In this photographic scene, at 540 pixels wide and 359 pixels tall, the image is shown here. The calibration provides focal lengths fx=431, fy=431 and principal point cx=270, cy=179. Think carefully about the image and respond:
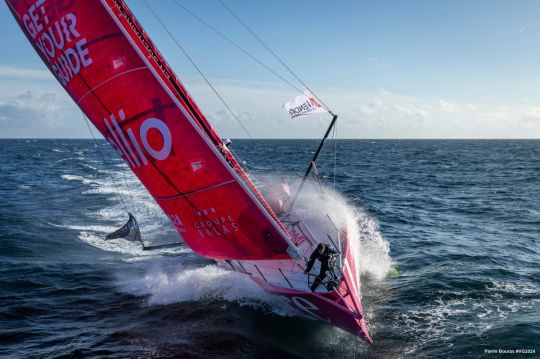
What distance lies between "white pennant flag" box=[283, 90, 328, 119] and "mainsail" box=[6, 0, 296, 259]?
291cm

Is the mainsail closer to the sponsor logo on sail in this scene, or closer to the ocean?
the sponsor logo on sail

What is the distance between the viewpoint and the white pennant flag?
505 inches

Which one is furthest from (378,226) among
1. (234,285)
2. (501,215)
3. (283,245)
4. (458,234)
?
(283,245)

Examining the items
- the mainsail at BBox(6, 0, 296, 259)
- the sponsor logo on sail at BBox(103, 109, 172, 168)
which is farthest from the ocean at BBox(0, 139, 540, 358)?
the sponsor logo on sail at BBox(103, 109, 172, 168)

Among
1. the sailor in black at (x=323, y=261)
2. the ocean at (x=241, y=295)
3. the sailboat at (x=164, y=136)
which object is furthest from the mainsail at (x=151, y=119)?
the ocean at (x=241, y=295)

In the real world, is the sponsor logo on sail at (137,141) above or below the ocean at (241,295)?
above

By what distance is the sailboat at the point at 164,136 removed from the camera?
364 inches

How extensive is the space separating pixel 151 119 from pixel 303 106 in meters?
5.04

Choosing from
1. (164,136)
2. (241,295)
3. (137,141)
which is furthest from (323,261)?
(137,141)

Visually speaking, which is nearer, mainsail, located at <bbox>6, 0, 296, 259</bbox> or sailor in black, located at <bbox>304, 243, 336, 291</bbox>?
mainsail, located at <bbox>6, 0, 296, 259</bbox>

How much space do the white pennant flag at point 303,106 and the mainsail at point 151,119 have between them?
291 cm

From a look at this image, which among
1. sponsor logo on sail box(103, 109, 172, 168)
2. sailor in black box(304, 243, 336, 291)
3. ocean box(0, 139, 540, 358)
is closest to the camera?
sponsor logo on sail box(103, 109, 172, 168)

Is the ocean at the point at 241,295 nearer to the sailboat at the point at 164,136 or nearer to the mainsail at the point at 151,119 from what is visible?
the sailboat at the point at 164,136

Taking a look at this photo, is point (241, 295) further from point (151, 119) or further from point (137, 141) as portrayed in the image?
point (151, 119)
